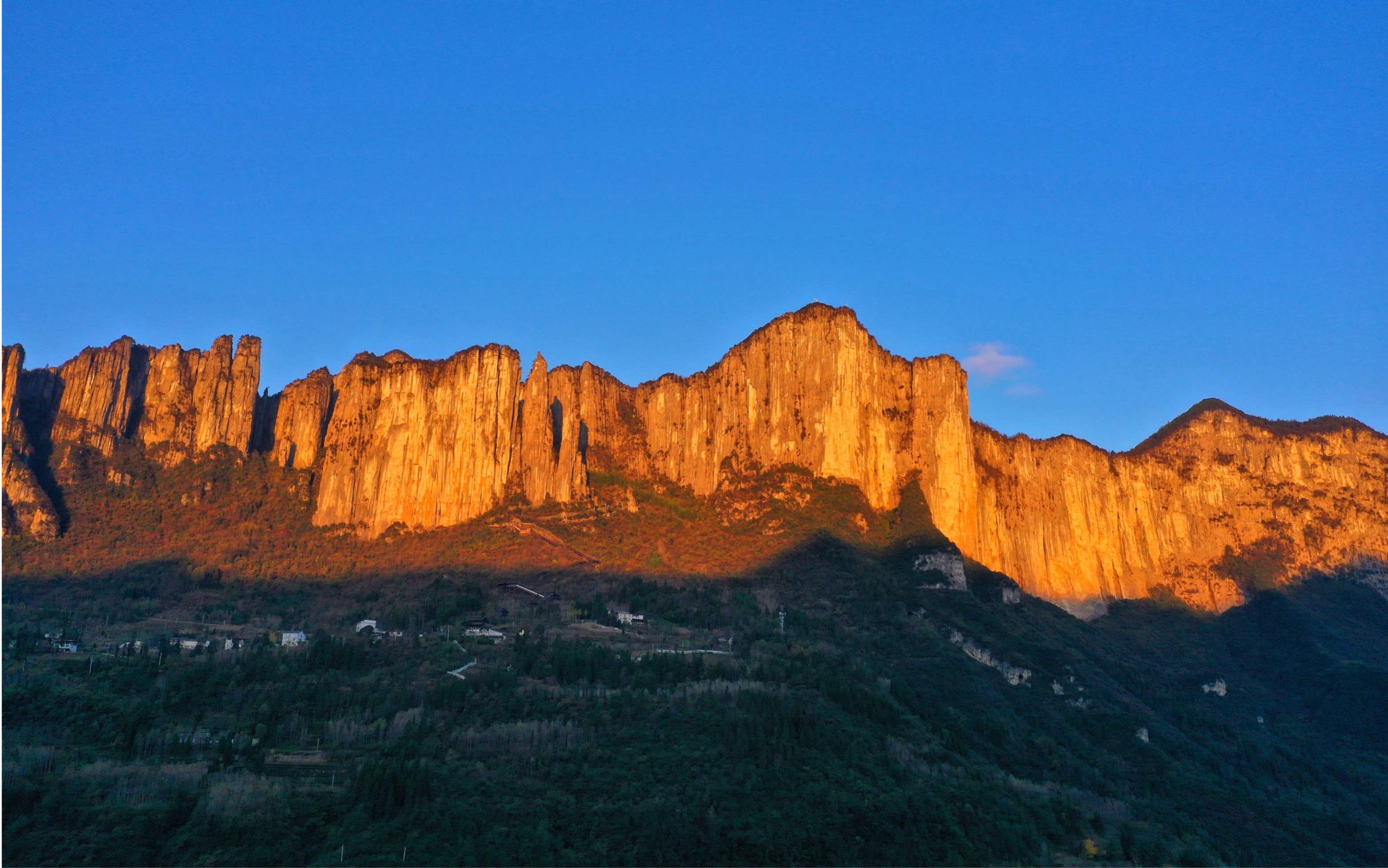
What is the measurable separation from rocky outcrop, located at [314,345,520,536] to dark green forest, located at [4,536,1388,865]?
17272 millimetres

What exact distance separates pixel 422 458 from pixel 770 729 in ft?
257

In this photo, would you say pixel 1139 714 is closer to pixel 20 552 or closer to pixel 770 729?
pixel 770 729

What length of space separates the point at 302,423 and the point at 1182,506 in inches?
4713

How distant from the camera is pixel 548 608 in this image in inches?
3684

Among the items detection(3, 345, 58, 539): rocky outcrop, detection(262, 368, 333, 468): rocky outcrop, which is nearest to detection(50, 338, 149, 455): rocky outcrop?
detection(3, 345, 58, 539): rocky outcrop

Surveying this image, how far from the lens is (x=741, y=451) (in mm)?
123438

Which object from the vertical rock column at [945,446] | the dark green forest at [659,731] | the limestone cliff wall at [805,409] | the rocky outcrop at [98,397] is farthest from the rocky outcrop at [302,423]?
the vertical rock column at [945,446]

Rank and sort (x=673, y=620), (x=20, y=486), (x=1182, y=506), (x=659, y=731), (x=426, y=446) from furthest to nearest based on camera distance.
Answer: (x=1182, y=506), (x=426, y=446), (x=20, y=486), (x=673, y=620), (x=659, y=731)

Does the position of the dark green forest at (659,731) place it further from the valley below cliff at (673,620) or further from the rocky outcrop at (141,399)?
the rocky outcrop at (141,399)

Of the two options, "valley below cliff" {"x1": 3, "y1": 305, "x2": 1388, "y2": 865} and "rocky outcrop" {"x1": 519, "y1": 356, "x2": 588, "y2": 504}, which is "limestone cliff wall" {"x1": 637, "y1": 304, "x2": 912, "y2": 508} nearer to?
"valley below cliff" {"x1": 3, "y1": 305, "x2": 1388, "y2": 865}

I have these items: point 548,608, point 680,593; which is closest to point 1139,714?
point 680,593

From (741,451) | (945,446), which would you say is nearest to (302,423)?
(741,451)

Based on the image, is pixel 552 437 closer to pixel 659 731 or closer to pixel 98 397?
pixel 98 397

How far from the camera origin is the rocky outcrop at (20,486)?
114 meters
